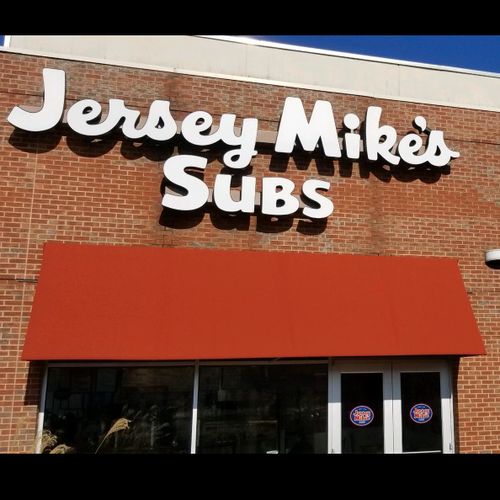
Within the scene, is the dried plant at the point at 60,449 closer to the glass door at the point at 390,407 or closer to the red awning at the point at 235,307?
the red awning at the point at 235,307

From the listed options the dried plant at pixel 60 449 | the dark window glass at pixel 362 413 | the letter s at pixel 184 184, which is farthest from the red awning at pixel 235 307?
the dried plant at pixel 60 449

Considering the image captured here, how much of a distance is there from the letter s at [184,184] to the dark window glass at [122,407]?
229 cm

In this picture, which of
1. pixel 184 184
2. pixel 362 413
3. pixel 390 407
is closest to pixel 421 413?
pixel 390 407

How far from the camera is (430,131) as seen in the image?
27.3 ft

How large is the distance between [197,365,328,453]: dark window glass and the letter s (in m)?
2.32

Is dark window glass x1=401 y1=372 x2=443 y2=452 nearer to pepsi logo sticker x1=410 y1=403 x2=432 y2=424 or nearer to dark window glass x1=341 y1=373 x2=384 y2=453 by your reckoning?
pepsi logo sticker x1=410 y1=403 x2=432 y2=424

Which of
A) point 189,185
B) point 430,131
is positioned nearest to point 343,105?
point 430,131

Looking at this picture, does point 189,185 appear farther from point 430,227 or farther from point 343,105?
point 430,227

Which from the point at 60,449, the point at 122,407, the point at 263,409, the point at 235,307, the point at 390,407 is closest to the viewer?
the point at 60,449

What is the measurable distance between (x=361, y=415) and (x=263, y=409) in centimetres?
146

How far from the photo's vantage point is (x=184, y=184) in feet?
23.7

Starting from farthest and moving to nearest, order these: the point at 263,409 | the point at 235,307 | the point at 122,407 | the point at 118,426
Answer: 1. the point at 263,409
2. the point at 122,407
3. the point at 235,307
4. the point at 118,426

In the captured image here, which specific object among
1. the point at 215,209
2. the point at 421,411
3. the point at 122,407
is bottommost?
the point at 122,407

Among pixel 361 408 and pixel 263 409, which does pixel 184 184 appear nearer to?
pixel 263 409
